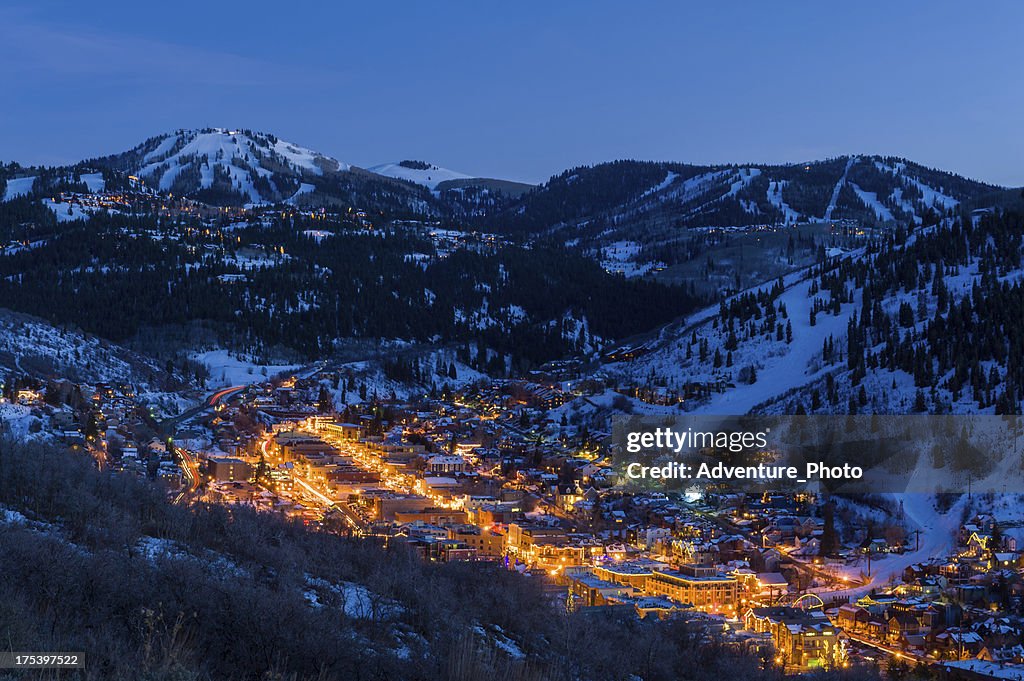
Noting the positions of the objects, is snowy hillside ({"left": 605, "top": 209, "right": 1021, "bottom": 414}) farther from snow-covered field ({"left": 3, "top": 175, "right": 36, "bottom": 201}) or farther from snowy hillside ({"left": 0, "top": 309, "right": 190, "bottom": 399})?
snow-covered field ({"left": 3, "top": 175, "right": 36, "bottom": 201})

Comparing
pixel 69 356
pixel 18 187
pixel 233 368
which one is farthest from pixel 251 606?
pixel 18 187

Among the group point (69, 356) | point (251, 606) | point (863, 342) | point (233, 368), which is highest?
point (863, 342)

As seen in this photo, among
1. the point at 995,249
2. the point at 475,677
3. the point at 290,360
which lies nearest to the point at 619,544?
the point at 475,677

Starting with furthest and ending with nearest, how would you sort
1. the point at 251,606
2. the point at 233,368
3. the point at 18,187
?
the point at 18,187, the point at 233,368, the point at 251,606

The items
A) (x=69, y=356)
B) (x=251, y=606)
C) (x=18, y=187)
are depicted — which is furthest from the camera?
(x=18, y=187)

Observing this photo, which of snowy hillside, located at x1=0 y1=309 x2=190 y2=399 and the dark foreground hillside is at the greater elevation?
snowy hillside, located at x1=0 y1=309 x2=190 y2=399

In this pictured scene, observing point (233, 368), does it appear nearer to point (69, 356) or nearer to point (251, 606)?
point (69, 356)

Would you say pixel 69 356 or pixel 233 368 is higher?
pixel 69 356

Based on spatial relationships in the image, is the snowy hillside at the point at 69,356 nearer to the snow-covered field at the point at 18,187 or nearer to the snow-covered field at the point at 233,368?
the snow-covered field at the point at 233,368

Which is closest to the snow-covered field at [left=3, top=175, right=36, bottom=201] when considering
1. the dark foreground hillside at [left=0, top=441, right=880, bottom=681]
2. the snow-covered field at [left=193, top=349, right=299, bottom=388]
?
the snow-covered field at [left=193, top=349, right=299, bottom=388]
